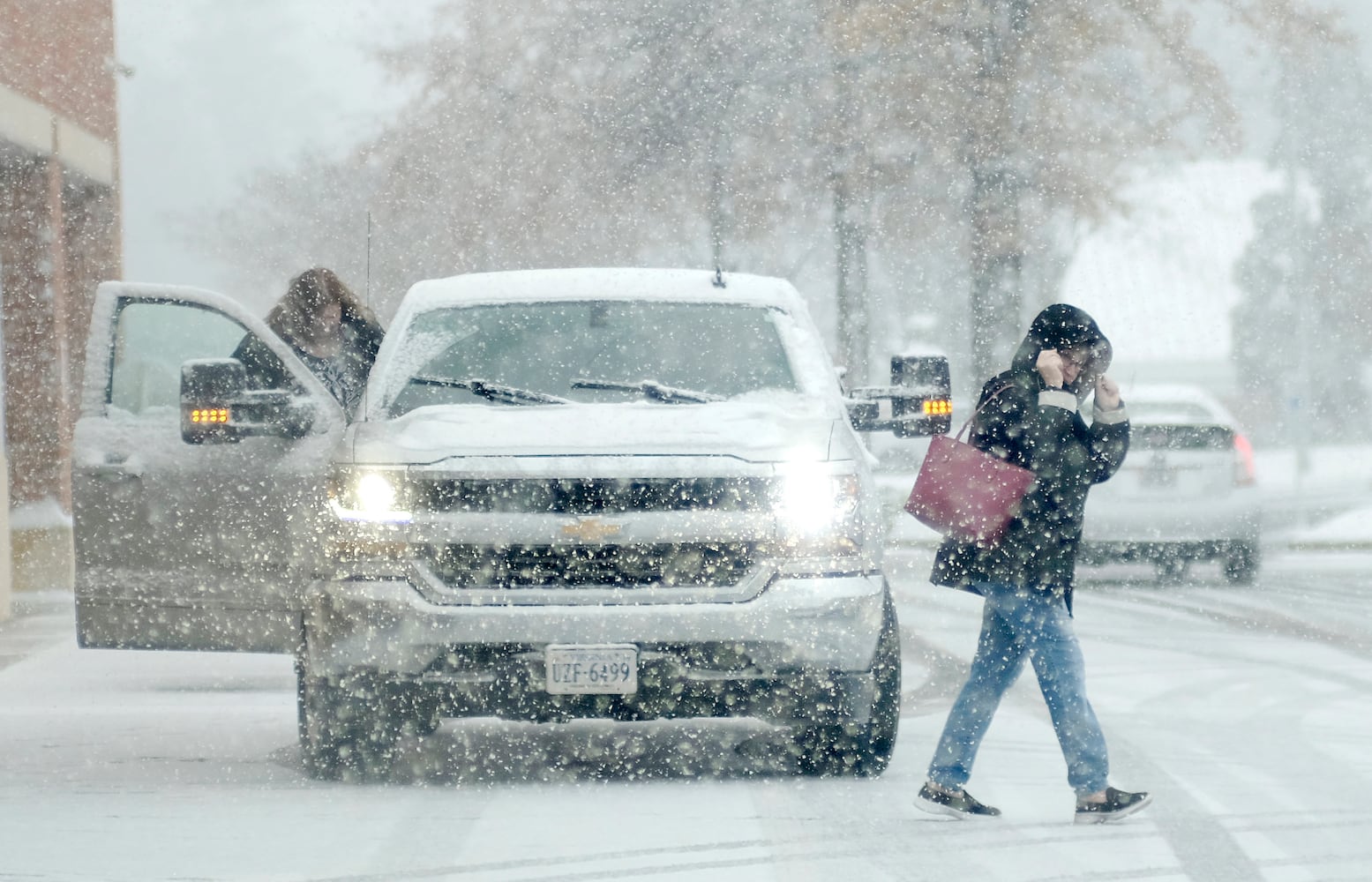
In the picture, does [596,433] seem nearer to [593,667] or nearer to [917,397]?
[593,667]

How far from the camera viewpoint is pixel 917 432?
8.19m

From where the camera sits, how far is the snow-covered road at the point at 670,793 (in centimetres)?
611

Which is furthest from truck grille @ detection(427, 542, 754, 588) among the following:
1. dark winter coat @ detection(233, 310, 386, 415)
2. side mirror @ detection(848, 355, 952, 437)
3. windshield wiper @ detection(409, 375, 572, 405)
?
dark winter coat @ detection(233, 310, 386, 415)

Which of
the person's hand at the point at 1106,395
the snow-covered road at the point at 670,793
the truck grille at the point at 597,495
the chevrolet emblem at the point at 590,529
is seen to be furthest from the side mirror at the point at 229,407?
the person's hand at the point at 1106,395

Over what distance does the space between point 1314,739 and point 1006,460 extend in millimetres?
2716

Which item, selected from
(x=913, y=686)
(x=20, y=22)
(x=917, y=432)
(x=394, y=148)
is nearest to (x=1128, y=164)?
(x=394, y=148)

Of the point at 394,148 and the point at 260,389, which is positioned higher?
the point at 394,148

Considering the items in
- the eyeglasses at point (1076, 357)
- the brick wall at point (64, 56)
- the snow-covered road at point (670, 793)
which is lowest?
the snow-covered road at point (670, 793)

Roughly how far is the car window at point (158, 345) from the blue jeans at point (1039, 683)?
3466mm

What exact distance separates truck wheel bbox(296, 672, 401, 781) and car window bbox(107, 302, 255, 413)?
187 centimetres

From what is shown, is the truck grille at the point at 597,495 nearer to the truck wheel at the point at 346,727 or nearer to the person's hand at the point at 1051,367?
the truck wheel at the point at 346,727

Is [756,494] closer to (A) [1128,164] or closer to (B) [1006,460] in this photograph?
(B) [1006,460]

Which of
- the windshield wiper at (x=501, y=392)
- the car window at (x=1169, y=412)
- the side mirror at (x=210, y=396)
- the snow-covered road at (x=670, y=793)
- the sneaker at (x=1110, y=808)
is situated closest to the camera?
the snow-covered road at (x=670, y=793)

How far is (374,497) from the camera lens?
7.34 meters
